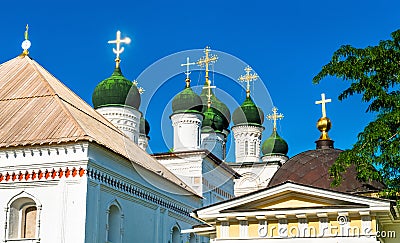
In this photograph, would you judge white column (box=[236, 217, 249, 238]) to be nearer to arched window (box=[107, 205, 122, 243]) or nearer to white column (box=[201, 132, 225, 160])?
arched window (box=[107, 205, 122, 243])

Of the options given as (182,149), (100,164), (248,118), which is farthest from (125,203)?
(248,118)

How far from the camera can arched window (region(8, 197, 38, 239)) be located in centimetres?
1730

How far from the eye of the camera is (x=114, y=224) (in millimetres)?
18953

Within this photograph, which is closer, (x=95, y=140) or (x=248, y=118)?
(x=95, y=140)

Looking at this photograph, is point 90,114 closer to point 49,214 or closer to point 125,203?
point 125,203

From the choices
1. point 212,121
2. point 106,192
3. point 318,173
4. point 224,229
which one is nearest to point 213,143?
point 212,121

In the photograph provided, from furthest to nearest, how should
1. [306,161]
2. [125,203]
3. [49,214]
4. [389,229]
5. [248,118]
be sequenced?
1. [248,118]
2. [125,203]
3. [49,214]
4. [306,161]
5. [389,229]

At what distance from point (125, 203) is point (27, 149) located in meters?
3.34

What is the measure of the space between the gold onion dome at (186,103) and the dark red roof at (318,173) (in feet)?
49.0

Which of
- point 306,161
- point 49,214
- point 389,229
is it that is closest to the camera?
point 389,229

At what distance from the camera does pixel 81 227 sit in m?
16.7

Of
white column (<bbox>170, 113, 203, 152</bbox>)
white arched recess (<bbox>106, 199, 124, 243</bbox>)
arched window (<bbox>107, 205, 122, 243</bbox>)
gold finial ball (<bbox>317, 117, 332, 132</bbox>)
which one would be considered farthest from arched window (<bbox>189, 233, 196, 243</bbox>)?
gold finial ball (<bbox>317, 117, 332, 132</bbox>)

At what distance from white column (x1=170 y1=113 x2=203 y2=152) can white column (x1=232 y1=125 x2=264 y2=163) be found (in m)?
9.45

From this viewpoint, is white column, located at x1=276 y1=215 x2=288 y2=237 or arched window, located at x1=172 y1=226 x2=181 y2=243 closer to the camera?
white column, located at x1=276 y1=215 x2=288 y2=237
